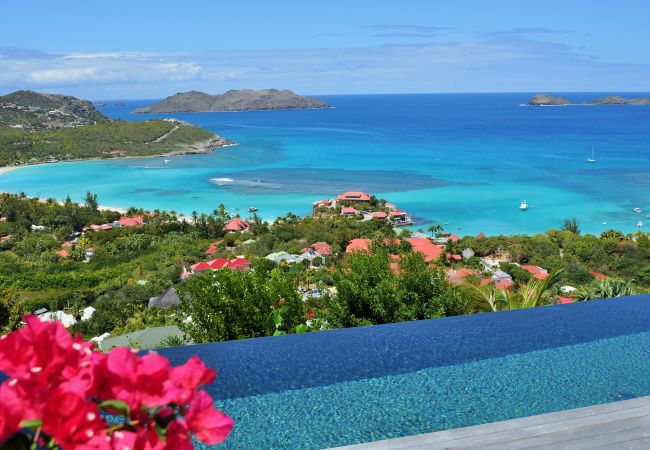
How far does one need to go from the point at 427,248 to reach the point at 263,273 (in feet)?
→ 42.6

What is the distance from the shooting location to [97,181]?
3975 centimetres

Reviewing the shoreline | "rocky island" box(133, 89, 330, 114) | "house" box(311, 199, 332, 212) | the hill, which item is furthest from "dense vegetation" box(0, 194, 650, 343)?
"rocky island" box(133, 89, 330, 114)

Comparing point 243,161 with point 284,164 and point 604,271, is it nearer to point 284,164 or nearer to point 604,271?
point 284,164

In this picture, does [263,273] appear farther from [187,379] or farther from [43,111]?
[43,111]

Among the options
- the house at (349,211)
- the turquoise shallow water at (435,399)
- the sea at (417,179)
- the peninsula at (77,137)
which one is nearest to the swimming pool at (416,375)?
the turquoise shallow water at (435,399)

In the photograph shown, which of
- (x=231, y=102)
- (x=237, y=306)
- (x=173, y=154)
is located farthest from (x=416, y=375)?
(x=231, y=102)

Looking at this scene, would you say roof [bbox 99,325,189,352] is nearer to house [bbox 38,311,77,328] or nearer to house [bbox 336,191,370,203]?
house [bbox 38,311,77,328]

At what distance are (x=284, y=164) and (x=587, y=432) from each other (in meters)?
43.0

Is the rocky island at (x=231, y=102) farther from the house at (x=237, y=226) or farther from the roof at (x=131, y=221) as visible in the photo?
the house at (x=237, y=226)

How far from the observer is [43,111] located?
7106cm

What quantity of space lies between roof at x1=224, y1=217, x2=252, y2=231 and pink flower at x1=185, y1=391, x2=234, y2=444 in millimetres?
24128

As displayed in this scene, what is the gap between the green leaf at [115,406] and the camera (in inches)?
31.5

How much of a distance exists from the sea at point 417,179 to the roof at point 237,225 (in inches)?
118

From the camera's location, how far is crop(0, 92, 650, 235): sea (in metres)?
28.2
